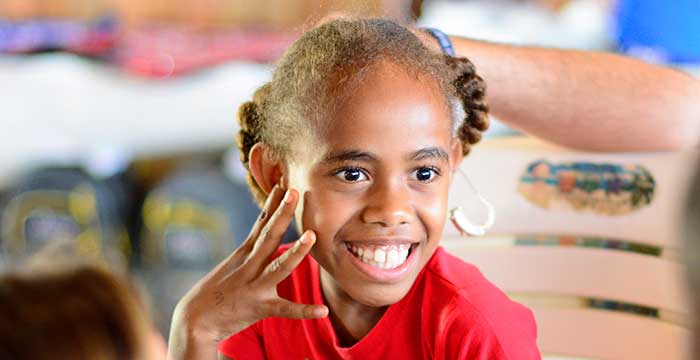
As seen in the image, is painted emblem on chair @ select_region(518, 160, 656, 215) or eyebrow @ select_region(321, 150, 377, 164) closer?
Answer: eyebrow @ select_region(321, 150, 377, 164)

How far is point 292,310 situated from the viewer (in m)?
0.76

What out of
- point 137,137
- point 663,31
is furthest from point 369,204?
point 663,31

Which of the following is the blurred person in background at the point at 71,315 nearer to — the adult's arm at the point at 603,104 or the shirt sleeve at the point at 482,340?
the shirt sleeve at the point at 482,340

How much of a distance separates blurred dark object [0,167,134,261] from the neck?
3.38 ft

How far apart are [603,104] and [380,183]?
31cm

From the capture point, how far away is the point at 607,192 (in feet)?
3.22

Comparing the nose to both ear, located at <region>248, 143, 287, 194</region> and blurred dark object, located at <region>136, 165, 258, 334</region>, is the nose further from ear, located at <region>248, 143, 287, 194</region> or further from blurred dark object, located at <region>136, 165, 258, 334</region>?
blurred dark object, located at <region>136, 165, 258, 334</region>

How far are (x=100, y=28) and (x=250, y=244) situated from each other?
1664mm

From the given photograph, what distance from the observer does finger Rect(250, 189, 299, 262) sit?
2.53 ft

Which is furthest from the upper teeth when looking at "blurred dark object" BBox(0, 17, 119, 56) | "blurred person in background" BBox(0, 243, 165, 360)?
"blurred dark object" BBox(0, 17, 119, 56)

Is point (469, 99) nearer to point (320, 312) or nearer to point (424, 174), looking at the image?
point (424, 174)

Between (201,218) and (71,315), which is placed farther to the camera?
(201,218)

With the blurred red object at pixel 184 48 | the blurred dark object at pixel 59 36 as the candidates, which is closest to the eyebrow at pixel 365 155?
the blurred red object at pixel 184 48

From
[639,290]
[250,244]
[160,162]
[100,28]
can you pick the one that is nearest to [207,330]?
[250,244]
